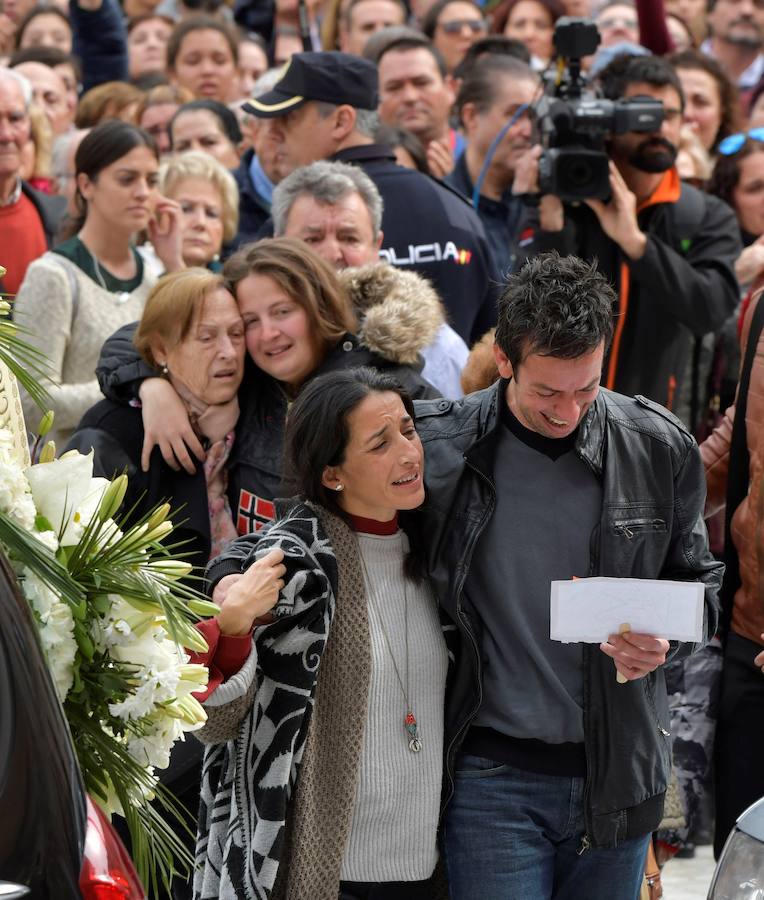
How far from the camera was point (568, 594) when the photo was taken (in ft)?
10.2

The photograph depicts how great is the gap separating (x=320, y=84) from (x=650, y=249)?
128cm

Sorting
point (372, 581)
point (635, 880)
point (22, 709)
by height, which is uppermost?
point (22, 709)

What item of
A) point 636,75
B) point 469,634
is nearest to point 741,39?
point 636,75

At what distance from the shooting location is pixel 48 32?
9.58m

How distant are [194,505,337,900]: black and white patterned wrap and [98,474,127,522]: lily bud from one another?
0.68 meters

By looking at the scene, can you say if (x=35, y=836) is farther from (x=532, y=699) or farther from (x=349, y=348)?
(x=349, y=348)

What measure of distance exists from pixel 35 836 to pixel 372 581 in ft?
4.57

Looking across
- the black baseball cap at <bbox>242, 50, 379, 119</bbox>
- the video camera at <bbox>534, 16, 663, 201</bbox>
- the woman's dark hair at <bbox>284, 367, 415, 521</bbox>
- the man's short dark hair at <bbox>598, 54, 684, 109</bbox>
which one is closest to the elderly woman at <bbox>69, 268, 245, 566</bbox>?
the woman's dark hair at <bbox>284, 367, 415, 521</bbox>

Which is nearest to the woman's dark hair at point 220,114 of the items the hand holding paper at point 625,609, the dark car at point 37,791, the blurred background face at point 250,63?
the blurred background face at point 250,63

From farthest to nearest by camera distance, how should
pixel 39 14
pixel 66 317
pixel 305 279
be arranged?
pixel 39 14, pixel 66 317, pixel 305 279

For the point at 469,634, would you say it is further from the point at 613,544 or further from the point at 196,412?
the point at 196,412

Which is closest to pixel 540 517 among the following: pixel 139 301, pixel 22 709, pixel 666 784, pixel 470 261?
pixel 666 784

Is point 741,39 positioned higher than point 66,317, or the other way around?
point 741,39

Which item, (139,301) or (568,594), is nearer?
(568,594)
